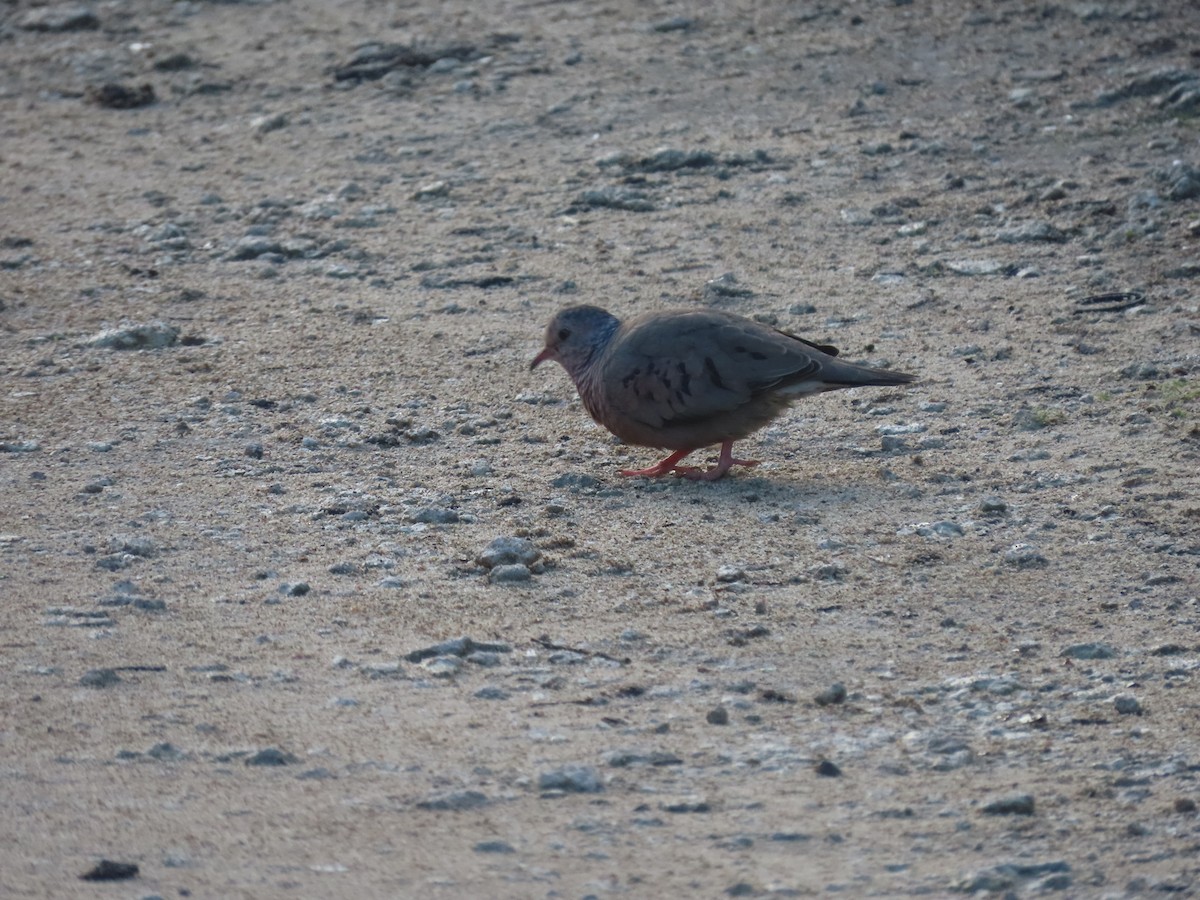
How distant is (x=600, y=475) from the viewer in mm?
6195

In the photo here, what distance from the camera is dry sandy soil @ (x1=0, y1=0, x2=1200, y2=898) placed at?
3.84 m

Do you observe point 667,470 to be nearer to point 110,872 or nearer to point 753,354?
point 753,354

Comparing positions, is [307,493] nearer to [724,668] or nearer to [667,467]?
[667,467]

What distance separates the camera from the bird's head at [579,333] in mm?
6461

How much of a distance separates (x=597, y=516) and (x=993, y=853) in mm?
2339

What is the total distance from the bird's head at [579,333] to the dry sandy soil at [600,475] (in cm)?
33

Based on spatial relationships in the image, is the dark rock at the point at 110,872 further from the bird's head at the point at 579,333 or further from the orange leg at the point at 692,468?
A: the bird's head at the point at 579,333

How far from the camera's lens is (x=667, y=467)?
6254 millimetres

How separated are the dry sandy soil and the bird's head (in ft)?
1.07

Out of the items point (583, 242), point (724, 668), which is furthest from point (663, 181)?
point (724, 668)

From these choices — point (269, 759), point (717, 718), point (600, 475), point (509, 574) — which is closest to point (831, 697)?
point (717, 718)

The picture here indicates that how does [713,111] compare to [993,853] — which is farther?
[713,111]

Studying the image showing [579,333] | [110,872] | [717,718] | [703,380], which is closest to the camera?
[110,872]

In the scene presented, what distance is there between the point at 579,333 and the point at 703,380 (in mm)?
741
